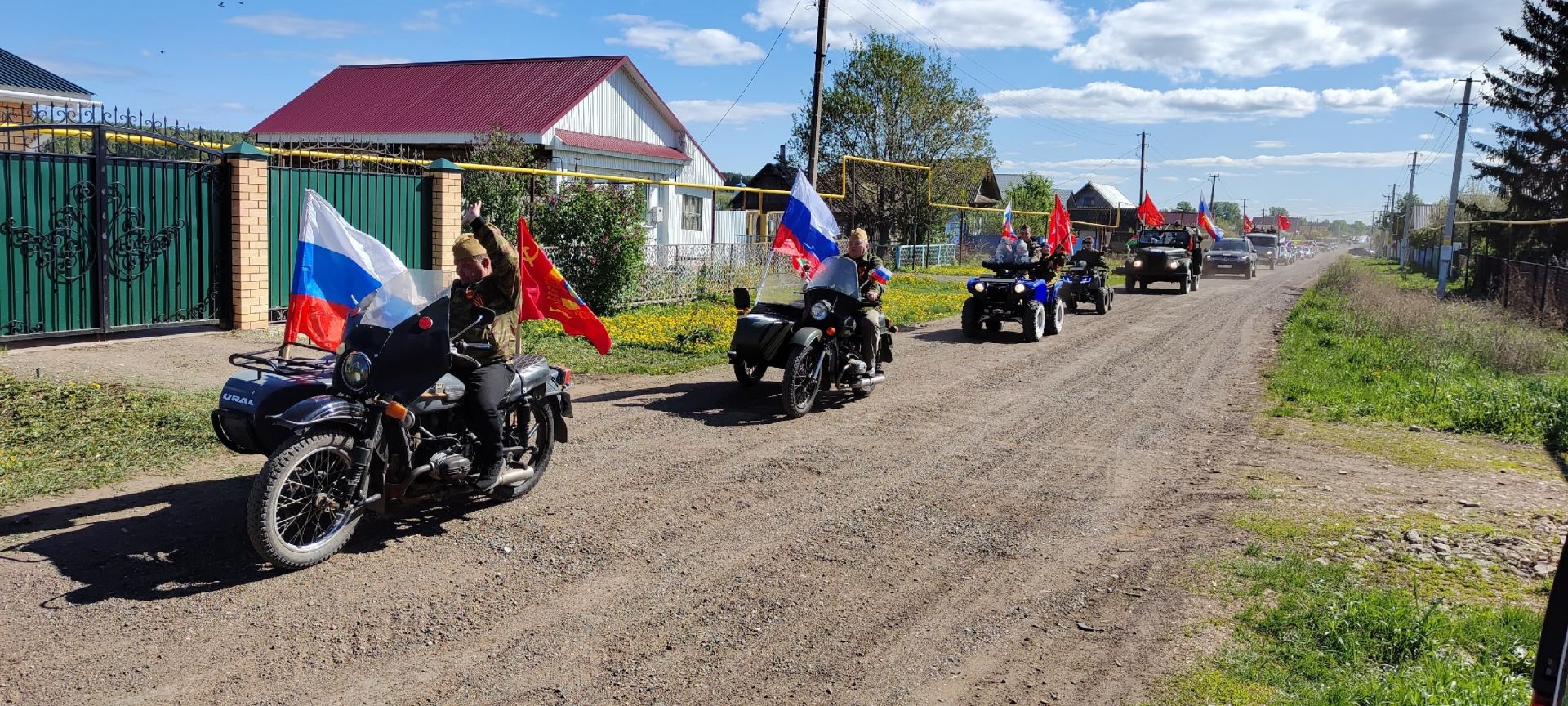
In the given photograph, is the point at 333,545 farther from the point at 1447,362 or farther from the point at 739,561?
the point at 1447,362

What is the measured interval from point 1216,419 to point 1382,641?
6199 mm

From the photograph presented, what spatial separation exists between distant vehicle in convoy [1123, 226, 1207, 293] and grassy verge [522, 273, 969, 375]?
12.4 meters

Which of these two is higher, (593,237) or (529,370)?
(593,237)

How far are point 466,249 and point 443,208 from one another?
9.29 meters

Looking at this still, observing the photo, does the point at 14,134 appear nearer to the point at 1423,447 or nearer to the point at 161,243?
the point at 161,243

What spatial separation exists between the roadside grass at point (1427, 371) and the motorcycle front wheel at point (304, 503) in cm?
908

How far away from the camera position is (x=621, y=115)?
30.7 meters

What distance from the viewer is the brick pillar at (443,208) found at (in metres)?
15.2

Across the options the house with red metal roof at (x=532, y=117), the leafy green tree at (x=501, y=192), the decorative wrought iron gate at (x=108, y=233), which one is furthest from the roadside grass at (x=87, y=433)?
the house with red metal roof at (x=532, y=117)

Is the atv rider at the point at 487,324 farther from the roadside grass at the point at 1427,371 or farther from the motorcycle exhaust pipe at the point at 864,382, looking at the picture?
the roadside grass at the point at 1427,371

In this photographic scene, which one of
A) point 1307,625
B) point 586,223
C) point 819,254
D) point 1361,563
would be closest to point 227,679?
point 1307,625

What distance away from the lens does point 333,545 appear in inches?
216

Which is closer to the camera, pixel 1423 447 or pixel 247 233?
pixel 1423 447

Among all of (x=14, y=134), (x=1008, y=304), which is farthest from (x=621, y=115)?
(x=14, y=134)
